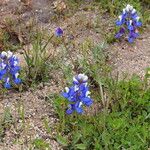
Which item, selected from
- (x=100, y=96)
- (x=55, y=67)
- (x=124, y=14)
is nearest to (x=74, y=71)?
(x=55, y=67)

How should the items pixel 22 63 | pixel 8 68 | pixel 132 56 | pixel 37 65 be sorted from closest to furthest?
1. pixel 8 68
2. pixel 37 65
3. pixel 22 63
4. pixel 132 56

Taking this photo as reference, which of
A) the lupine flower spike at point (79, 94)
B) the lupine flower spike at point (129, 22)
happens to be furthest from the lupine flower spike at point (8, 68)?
the lupine flower spike at point (129, 22)

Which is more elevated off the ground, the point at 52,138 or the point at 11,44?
the point at 11,44

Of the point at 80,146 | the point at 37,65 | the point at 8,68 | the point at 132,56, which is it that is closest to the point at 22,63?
the point at 37,65

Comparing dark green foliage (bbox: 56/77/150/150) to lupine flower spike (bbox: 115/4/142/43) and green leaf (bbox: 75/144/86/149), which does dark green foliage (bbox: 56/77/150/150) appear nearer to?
green leaf (bbox: 75/144/86/149)

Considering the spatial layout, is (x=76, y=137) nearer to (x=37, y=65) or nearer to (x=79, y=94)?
(x=79, y=94)

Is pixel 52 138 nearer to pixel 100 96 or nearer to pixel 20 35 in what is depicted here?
pixel 100 96

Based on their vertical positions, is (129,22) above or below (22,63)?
above
